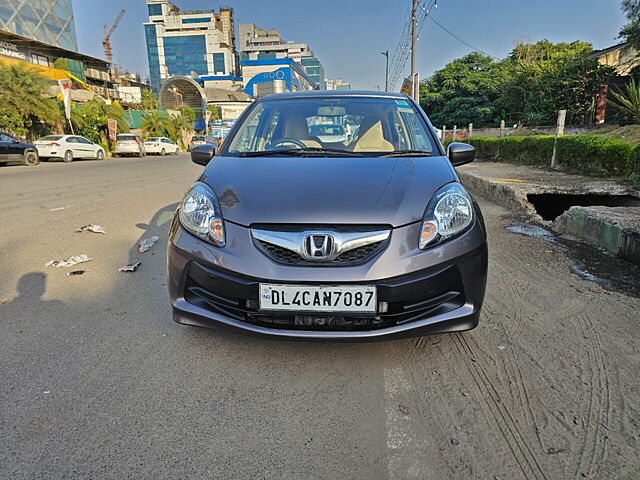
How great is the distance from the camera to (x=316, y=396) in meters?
2.03

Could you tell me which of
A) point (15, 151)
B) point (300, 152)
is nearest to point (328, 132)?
point (300, 152)

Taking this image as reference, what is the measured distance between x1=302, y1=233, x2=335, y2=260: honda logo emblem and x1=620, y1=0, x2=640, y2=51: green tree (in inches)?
1031

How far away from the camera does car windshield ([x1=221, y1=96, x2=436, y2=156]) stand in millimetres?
3107

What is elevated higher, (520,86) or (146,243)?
(520,86)

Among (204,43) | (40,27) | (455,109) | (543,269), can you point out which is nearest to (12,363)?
(543,269)

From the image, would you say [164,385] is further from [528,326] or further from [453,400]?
[528,326]

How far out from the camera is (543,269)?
12.9 ft

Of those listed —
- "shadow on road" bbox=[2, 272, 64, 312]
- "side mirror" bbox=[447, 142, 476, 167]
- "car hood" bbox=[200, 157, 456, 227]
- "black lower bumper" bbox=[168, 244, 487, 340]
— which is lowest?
"shadow on road" bbox=[2, 272, 64, 312]

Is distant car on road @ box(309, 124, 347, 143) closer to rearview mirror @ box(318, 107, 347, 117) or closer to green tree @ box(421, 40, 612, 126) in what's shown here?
rearview mirror @ box(318, 107, 347, 117)

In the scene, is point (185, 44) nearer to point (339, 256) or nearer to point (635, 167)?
point (635, 167)

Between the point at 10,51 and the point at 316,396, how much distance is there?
148ft

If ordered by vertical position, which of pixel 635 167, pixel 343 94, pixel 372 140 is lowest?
pixel 635 167

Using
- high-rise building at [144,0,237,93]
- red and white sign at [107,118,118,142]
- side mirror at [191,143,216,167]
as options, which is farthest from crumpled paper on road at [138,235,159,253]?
high-rise building at [144,0,237,93]

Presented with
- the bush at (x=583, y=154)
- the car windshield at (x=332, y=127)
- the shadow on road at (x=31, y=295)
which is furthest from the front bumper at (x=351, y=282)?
the bush at (x=583, y=154)
